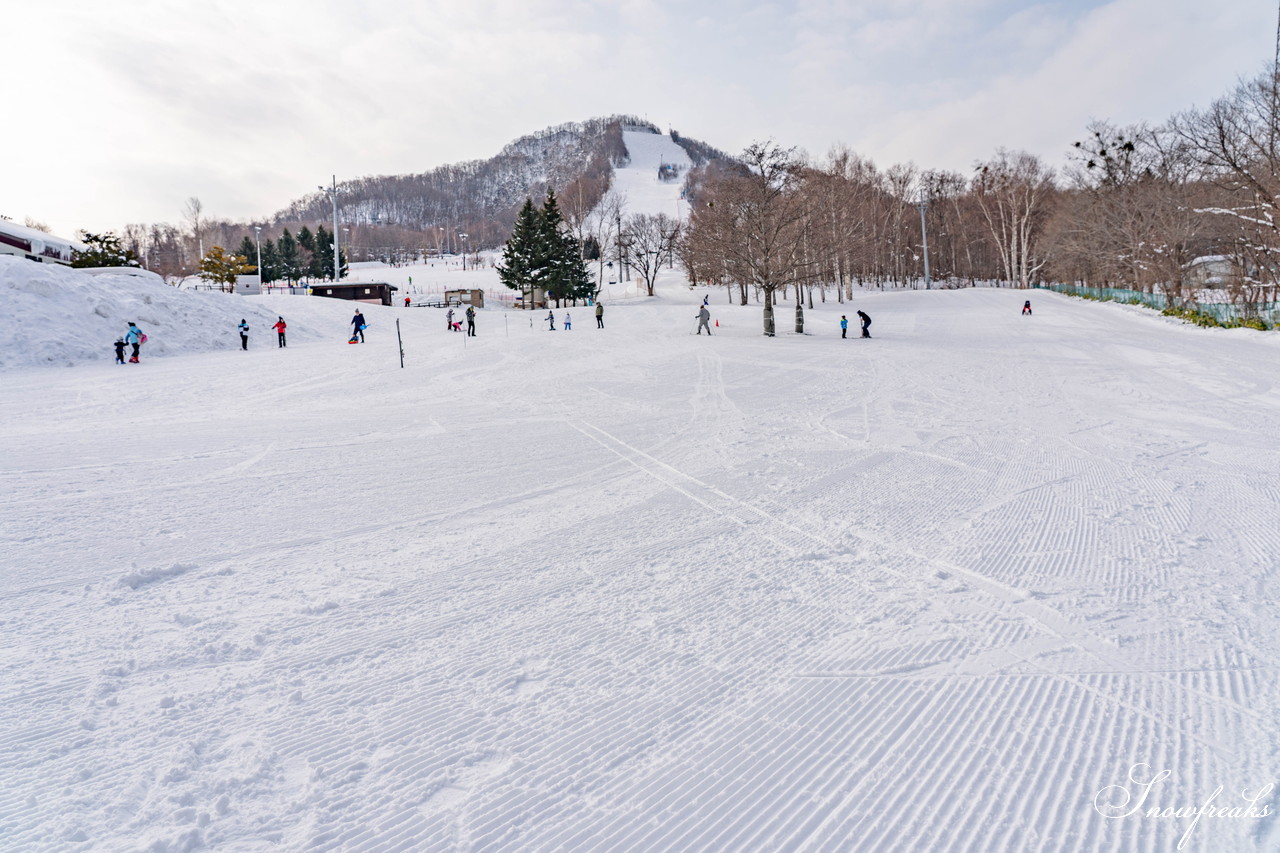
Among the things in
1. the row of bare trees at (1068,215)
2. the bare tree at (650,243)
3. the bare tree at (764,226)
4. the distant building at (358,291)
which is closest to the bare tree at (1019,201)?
the row of bare trees at (1068,215)

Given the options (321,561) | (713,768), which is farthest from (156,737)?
(713,768)

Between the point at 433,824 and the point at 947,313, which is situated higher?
the point at 947,313

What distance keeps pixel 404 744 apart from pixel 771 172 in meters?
28.2

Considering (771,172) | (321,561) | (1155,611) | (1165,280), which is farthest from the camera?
(1165,280)

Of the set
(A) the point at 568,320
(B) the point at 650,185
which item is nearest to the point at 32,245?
(A) the point at 568,320

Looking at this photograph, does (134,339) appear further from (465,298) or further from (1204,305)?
(1204,305)

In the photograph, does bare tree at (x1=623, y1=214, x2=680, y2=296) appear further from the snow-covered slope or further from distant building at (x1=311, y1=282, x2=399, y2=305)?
the snow-covered slope

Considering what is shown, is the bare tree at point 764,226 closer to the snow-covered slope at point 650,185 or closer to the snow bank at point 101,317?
the snow bank at point 101,317

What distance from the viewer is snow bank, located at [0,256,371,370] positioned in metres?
21.4

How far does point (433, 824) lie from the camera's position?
2668mm

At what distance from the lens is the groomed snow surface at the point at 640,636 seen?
109 inches

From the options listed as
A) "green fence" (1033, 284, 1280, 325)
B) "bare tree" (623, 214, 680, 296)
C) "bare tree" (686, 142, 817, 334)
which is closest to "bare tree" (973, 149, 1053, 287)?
"green fence" (1033, 284, 1280, 325)

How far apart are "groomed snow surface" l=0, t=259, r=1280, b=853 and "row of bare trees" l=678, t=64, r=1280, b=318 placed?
65.7 ft

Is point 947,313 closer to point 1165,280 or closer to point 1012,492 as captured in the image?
point 1165,280
